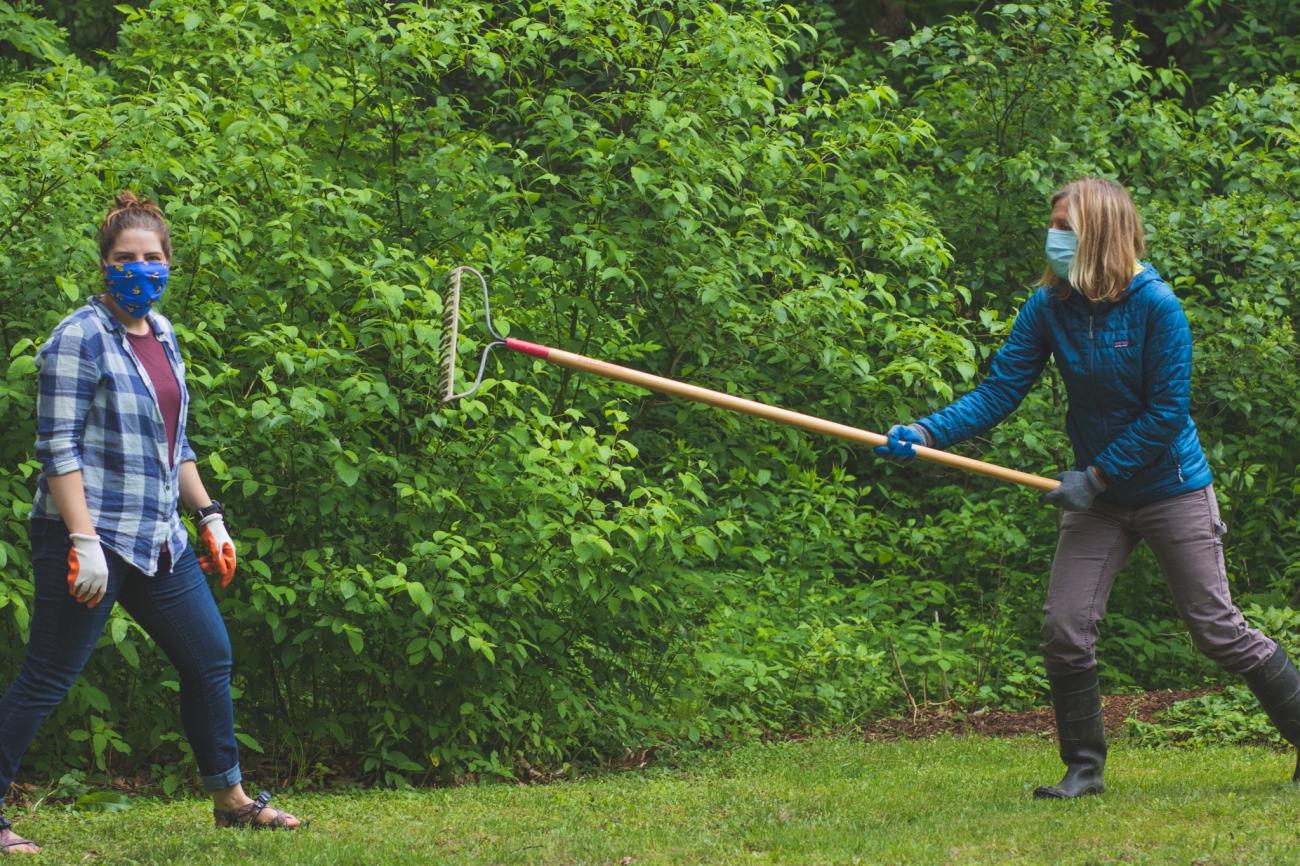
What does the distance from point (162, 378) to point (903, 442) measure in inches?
96.8

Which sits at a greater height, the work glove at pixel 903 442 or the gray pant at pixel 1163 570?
the work glove at pixel 903 442

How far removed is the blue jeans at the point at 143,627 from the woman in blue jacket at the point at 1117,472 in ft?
7.70

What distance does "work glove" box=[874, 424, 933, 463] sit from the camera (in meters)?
4.99

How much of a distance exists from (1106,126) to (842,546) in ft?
10.6

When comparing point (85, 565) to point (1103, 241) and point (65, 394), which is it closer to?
point (65, 394)

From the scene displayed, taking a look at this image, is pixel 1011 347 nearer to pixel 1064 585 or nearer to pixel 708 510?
pixel 1064 585

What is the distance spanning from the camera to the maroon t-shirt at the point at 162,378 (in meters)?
4.29

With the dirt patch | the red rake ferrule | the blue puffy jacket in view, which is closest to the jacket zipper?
the blue puffy jacket

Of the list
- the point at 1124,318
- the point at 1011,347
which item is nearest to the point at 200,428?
the point at 1011,347

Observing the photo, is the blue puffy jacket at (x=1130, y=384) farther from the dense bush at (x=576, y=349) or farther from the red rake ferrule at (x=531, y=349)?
the dense bush at (x=576, y=349)

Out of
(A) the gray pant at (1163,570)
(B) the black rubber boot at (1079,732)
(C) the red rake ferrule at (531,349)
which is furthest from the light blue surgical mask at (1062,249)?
(C) the red rake ferrule at (531,349)

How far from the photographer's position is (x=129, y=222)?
4.30 metres

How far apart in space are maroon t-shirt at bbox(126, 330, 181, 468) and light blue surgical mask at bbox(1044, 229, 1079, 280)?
289cm

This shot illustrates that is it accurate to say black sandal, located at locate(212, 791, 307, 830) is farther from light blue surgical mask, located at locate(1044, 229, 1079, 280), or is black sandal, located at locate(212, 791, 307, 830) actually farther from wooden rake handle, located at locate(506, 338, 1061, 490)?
light blue surgical mask, located at locate(1044, 229, 1079, 280)
